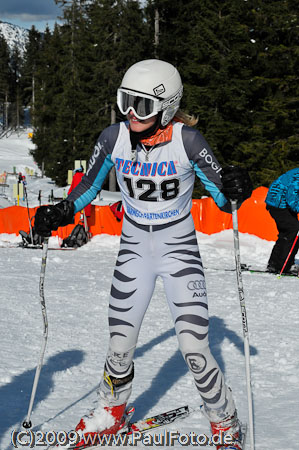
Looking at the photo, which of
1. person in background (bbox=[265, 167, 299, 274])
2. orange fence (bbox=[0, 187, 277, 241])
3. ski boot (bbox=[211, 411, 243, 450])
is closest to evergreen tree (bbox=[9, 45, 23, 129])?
orange fence (bbox=[0, 187, 277, 241])

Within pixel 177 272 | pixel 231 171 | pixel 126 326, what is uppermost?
pixel 231 171

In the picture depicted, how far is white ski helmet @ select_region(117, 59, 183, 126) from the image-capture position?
10.2 ft

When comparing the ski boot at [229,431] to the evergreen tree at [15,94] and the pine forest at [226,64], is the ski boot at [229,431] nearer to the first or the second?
the pine forest at [226,64]

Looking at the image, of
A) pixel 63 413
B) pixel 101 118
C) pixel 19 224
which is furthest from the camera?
pixel 101 118

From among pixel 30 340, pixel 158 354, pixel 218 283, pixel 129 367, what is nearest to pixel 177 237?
pixel 129 367

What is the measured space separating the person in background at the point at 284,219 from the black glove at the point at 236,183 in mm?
5987

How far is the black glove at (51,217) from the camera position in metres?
3.36

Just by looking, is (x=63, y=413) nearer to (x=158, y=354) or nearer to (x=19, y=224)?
(x=158, y=354)

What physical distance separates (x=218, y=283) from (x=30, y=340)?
396cm

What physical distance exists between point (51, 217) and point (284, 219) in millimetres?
6666

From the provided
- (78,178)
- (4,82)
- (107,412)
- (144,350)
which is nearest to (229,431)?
(107,412)

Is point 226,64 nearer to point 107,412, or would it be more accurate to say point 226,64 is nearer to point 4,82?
point 107,412

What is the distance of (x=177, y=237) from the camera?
329 centimetres

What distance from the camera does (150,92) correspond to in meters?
3.12
